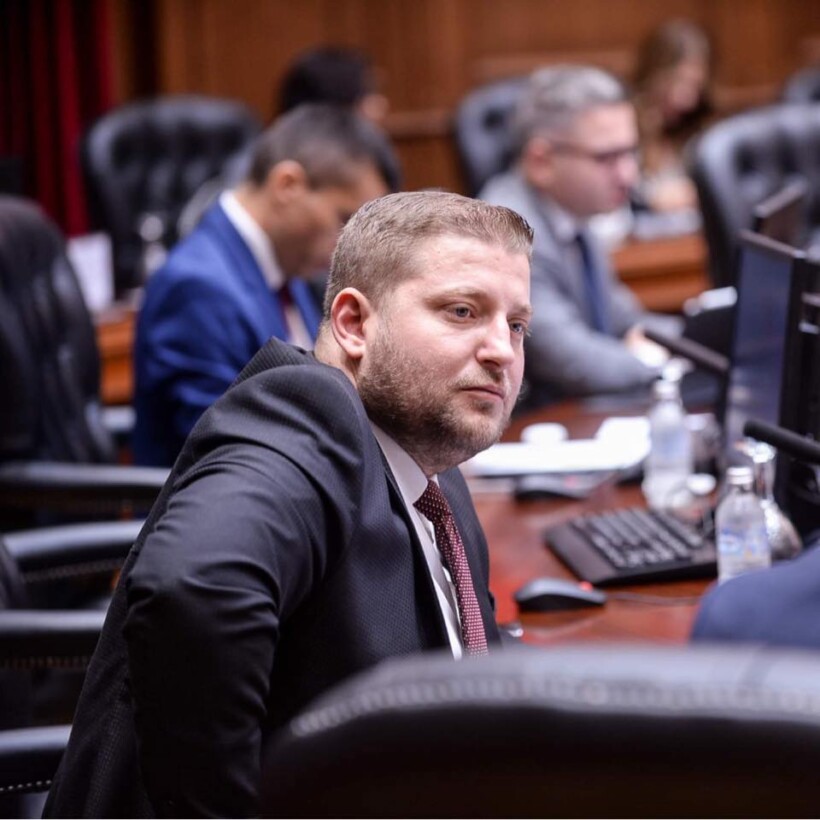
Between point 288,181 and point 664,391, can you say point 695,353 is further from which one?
point 288,181

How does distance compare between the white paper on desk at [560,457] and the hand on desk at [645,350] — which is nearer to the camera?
the white paper on desk at [560,457]

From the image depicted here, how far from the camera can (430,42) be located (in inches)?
271

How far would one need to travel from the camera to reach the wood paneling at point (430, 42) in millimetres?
6488

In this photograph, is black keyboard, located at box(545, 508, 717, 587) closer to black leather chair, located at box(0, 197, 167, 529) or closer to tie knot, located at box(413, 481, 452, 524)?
tie knot, located at box(413, 481, 452, 524)

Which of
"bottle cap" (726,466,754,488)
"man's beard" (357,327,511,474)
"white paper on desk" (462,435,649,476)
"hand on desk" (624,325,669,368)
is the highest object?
"man's beard" (357,327,511,474)

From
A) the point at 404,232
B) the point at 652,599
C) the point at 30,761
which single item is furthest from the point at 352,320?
the point at 652,599

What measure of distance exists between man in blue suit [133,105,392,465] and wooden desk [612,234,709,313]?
77.0 inches

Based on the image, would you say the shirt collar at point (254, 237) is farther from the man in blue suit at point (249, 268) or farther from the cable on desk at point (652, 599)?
the cable on desk at point (652, 599)

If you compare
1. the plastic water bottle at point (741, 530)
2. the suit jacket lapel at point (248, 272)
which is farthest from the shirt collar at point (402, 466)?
the suit jacket lapel at point (248, 272)

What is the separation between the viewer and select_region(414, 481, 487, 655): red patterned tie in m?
1.49

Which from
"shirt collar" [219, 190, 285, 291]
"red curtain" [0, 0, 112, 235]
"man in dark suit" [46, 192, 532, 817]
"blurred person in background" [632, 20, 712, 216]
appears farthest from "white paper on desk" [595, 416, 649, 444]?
"red curtain" [0, 0, 112, 235]

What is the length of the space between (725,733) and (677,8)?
273 inches

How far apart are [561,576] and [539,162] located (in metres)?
1.68

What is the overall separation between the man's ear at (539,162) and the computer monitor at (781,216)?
2.56ft
